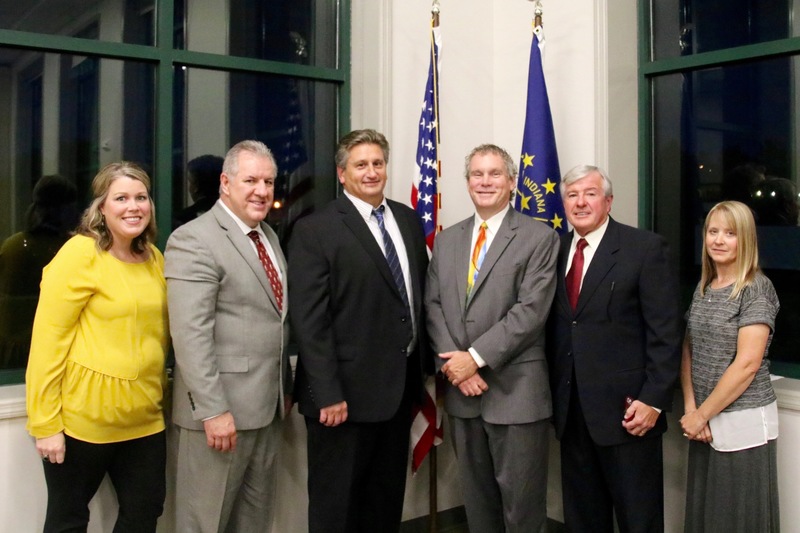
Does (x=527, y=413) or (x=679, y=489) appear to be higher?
(x=527, y=413)

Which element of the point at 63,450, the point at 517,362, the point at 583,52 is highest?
the point at 583,52

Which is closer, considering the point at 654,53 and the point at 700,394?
the point at 700,394

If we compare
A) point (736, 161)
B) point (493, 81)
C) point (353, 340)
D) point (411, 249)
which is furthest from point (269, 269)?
point (736, 161)

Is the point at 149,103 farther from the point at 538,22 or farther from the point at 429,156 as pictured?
the point at 538,22

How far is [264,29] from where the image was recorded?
336cm

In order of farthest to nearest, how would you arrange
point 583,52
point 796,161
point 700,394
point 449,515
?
point 449,515 → point 583,52 → point 796,161 → point 700,394

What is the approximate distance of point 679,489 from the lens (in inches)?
121

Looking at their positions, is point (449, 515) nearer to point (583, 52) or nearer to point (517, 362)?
point (517, 362)

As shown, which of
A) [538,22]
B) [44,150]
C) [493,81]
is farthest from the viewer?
[493,81]

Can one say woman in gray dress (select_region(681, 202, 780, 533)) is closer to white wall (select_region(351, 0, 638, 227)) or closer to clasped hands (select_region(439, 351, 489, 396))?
clasped hands (select_region(439, 351, 489, 396))

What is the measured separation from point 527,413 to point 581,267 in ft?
1.94

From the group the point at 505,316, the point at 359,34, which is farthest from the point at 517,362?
the point at 359,34

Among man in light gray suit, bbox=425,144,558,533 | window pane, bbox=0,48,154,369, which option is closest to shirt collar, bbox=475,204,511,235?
man in light gray suit, bbox=425,144,558,533

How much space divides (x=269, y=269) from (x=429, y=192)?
3.24 feet
